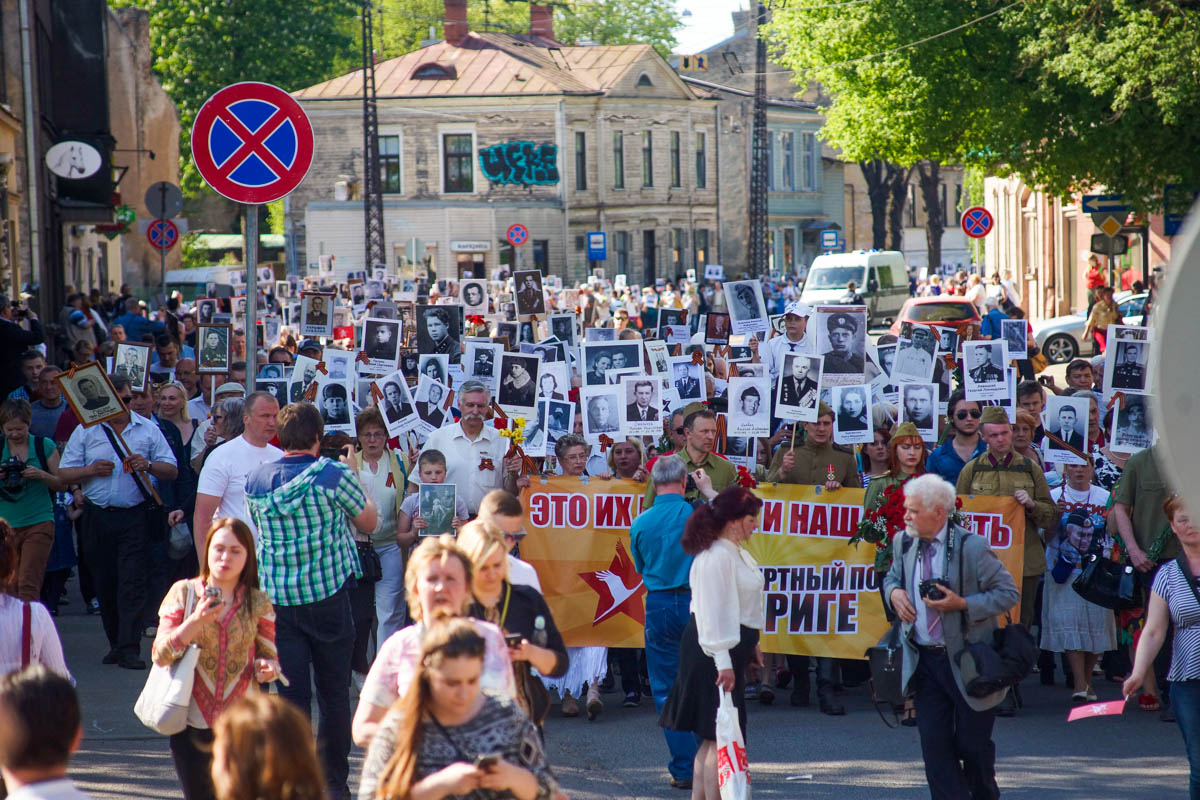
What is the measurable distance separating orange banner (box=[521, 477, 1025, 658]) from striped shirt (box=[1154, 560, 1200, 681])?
2.54m

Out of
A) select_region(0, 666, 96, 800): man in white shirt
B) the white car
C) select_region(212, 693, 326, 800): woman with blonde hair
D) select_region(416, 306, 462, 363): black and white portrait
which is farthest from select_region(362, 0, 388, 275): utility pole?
select_region(212, 693, 326, 800): woman with blonde hair

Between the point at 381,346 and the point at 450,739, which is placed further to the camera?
the point at 381,346

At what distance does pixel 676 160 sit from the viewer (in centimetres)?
6912

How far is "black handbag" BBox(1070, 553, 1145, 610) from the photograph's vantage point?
8570 mm

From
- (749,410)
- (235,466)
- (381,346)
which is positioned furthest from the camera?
(381,346)

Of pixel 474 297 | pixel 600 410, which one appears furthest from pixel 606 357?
pixel 474 297

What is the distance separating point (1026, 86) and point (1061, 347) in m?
8.19

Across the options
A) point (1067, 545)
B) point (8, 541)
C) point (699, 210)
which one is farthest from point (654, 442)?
point (699, 210)

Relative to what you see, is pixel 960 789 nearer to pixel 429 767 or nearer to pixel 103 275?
pixel 429 767

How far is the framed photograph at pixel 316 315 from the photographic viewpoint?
17.3 m

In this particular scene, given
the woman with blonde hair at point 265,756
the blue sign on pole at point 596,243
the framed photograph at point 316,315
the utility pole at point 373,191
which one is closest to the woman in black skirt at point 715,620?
the woman with blonde hair at point 265,756

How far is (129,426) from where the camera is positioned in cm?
1038

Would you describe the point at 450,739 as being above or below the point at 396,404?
below

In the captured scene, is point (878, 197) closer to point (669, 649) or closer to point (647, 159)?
point (647, 159)
